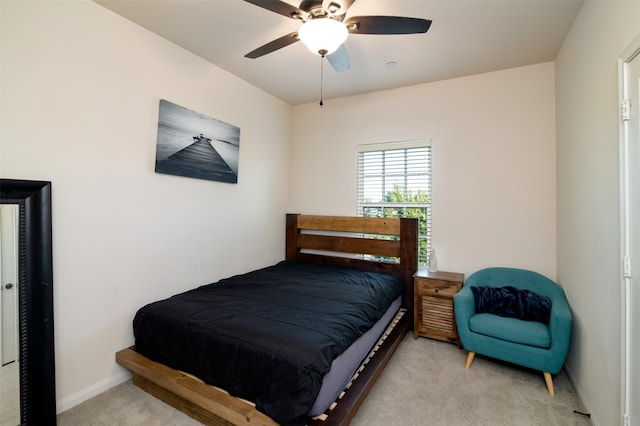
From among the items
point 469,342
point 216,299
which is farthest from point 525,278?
point 216,299

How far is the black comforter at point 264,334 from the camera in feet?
5.01

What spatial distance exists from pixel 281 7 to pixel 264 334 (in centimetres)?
193

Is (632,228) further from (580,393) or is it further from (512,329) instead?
(580,393)

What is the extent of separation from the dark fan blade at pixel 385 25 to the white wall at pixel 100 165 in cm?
180

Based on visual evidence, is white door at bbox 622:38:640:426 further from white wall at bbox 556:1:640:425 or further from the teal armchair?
the teal armchair

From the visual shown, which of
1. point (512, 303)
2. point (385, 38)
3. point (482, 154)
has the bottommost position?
point (512, 303)

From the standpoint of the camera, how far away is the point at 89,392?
212 centimetres

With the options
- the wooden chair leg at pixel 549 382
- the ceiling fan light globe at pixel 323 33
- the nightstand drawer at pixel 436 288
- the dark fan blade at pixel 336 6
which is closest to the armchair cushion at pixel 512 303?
the nightstand drawer at pixel 436 288

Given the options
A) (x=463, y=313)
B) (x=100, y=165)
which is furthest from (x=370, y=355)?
(x=100, y=165)

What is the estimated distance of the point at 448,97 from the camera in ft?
11.1

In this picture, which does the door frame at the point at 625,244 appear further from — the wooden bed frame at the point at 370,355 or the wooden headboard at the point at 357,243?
the wooden headboard at the point at 357,243

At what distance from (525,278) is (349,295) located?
180cm

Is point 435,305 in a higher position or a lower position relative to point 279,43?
lower

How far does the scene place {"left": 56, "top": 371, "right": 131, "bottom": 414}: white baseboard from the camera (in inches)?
78.3
